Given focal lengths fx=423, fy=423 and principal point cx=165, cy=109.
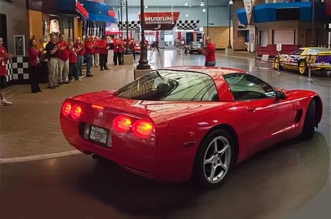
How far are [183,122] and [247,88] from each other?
174cm

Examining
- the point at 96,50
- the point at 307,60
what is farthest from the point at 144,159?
the point at 96,50

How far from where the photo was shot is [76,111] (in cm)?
516

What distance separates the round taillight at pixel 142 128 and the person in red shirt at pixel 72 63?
1205 centimetres

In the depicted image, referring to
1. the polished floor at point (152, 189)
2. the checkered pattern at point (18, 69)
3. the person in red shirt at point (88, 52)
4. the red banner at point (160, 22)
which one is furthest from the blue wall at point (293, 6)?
the polished floor at point (152, 189)

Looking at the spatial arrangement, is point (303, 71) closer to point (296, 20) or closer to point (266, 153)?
point (266, 153)

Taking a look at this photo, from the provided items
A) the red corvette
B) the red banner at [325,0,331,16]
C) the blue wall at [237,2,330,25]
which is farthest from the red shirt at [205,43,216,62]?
the red banner at [325,0,331,16]

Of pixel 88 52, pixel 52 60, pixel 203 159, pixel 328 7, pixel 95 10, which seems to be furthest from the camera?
pixel 328 7

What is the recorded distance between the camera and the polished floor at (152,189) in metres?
4.32

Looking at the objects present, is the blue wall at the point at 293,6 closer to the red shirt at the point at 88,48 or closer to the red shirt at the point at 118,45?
the red shirt at the point at 118,45

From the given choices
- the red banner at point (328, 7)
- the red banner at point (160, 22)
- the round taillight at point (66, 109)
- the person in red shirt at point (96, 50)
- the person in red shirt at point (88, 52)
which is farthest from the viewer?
the red banner at point (328, 7)

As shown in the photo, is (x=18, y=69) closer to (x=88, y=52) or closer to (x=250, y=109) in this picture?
(x=88, y=52)

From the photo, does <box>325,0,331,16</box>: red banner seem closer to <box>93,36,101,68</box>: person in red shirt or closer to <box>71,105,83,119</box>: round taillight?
<box>93,36,101,68</box>: person in red shirt

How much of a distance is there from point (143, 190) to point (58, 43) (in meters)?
11.1

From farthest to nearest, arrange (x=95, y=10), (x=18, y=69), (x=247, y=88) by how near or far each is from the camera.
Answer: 1. (x=95, y=10)
2. (x=18, y=69)
3. (x=247, y=88)
